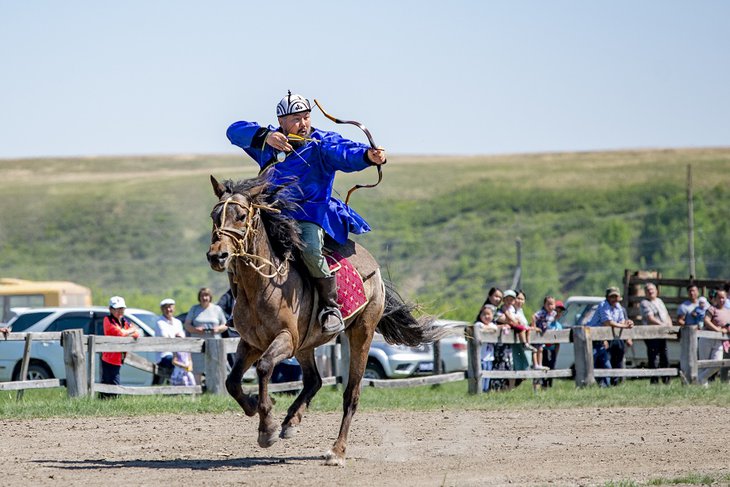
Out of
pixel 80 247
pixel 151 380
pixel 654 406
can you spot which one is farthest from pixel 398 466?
pixel 80 247

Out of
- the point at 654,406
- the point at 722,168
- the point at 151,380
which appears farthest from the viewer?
the point at 722,168

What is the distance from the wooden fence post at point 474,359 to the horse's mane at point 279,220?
283 inches

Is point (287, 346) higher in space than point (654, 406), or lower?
higher

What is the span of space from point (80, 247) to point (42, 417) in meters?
62.4

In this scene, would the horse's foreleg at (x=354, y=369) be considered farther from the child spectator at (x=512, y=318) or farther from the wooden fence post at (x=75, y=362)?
the child spectator at (x=512, y=318)

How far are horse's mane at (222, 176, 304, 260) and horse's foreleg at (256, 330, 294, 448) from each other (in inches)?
29.3

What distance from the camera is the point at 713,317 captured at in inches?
741

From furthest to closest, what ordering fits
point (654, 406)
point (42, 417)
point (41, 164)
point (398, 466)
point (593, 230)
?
1. point (41, 164)
2. point (593, 230)
3. point (654, 406)
4. point (42, 417)
5. point (398, 466)

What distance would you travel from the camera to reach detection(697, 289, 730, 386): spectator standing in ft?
60.8

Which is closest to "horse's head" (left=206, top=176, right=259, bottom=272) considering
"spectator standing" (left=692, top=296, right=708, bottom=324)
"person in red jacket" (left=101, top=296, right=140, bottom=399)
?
"person in red jacket" (left=101, top=296, right=140, bottom=399)

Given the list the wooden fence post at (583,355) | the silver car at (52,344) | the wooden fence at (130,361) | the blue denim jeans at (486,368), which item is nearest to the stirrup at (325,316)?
the wooden fence at (130,361)

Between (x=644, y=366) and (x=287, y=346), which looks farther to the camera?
(x=644, y=366)

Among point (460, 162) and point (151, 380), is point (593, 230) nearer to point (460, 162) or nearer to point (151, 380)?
point (460, 162)

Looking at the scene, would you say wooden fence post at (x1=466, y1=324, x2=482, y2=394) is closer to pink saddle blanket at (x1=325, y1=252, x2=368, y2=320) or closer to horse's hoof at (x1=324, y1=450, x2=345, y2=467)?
pink saddle blanket at (x1=325, y1=252, x2=368, y2=320)
